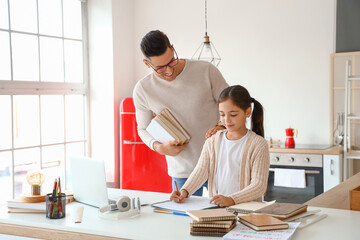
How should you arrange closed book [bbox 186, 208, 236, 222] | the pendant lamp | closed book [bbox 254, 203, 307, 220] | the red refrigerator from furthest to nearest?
1. the pendant lamp
2. the red refrigerator
3. closed book [bbox 254, 203, 307, 220]
4. closed book [bbox 186, 208, 236, 222]

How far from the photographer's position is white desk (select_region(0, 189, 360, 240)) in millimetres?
1555

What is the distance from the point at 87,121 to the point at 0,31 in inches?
54.2

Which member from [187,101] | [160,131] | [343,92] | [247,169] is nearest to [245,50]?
[343,92]

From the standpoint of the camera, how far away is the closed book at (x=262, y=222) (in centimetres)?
152

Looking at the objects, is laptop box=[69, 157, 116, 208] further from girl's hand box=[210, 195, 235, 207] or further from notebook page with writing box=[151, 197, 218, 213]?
girl's hand box=[210, 195, 235, 207]

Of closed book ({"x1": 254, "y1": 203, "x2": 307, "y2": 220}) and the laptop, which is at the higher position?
the laptop

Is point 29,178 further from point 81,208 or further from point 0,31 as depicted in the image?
point 0,31

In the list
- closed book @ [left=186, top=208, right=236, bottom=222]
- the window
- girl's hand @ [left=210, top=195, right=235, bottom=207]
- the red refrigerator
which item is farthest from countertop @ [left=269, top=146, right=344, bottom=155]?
closed book @ [left=186, top=208, right=236, bottom=222]

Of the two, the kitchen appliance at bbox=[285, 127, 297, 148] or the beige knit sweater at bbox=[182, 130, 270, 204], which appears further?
the kitchen appliance at bbox=[285, 127, 297, 148]

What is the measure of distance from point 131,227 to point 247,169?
26.4 inches

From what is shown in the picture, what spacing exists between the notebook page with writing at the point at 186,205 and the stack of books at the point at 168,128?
0.49 m

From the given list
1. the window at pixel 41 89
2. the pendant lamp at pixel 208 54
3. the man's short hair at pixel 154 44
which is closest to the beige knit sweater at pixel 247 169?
the man's short hair at pixel 154 44

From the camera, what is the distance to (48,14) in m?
4.28

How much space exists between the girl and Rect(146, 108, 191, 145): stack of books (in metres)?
0.21
